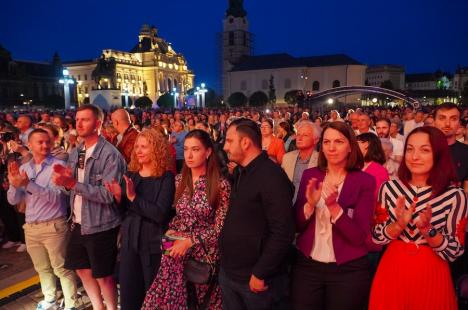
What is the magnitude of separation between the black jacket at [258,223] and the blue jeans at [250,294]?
0.19 ft

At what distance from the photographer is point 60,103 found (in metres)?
59.6

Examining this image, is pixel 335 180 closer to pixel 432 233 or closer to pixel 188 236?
pixel 432 233

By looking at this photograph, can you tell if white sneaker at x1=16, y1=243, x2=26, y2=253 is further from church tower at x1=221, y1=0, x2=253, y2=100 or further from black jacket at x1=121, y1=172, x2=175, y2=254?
church tower at x1=221, y1=0, x2=253, y2=100

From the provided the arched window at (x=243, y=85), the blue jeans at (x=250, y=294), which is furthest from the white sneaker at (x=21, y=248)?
the arched window at (x=243, y=85)

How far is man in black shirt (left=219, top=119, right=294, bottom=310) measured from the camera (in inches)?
96.4

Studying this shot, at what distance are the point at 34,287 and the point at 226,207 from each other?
308 cm

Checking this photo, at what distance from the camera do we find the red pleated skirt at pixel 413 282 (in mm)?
2309

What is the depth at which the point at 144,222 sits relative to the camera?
3.24 m

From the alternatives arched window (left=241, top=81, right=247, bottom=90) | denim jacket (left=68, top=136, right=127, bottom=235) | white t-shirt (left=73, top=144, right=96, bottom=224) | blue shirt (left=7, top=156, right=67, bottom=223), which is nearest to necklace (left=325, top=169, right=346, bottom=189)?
denim jacket (left=68, top=136, right=127, bottom=235)

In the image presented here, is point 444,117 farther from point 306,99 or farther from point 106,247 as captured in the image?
point 306,99

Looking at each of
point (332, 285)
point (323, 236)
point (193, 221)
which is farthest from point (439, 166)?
point (193, 221)

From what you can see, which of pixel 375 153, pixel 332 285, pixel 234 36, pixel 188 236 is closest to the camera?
pixel 332 285

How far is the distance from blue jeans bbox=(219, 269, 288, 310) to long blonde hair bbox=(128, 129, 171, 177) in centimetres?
105

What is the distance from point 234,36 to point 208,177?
104 metres
